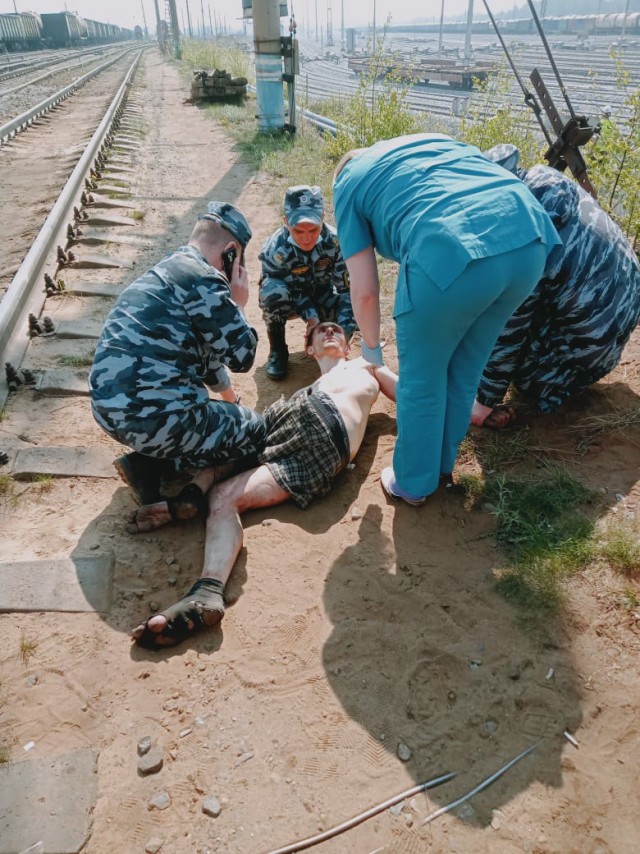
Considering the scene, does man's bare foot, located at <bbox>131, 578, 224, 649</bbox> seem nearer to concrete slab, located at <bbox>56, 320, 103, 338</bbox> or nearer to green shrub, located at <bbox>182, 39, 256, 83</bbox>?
concrete slab, located at <bbox>56, 320, 103, 338</bbox>

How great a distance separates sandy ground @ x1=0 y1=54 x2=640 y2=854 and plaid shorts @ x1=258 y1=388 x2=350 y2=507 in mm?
142

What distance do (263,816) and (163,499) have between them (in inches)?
58.0

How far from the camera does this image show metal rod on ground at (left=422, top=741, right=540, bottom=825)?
1.65 meters

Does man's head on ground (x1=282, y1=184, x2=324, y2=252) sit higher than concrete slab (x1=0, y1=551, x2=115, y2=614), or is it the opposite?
man's head on ground (x1=282, y1=184, x2=324, y2=252)

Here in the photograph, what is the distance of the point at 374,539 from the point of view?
8.52ft

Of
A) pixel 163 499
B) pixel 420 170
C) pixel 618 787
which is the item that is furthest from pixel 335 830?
pixel 420 170

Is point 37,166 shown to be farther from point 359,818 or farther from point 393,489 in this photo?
point 359,818

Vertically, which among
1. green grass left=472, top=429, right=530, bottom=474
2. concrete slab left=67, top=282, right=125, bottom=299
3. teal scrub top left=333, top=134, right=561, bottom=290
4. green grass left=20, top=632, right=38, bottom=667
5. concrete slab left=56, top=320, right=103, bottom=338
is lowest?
green grass left=20, top=632, right=38, bottom=667

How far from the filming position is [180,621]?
6.92 feet

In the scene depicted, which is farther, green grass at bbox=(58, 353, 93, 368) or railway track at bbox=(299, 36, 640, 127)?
railway track at bbox=(299, 36, 640, 127)

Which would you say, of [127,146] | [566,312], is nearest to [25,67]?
[127,146]

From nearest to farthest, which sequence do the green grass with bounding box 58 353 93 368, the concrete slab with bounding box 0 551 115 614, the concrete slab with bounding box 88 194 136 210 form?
1. the concrete slab with bounding box 0 551 115 614
2. the green grass with bounding box 58 353 93 368
3. the concrete slab with bounding box 88 194 136 210

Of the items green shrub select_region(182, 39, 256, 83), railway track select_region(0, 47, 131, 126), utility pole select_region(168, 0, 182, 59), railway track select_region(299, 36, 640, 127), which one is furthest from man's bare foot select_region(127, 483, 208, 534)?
utility pole select_region(168, 0, 182, 59)

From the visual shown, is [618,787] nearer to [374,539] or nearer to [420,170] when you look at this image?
[374,539]
